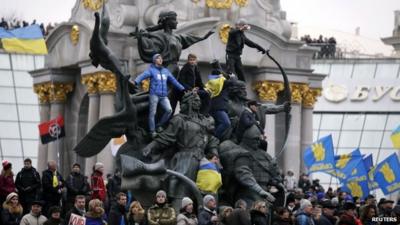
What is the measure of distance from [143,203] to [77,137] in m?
25.7

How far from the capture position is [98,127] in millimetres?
38094

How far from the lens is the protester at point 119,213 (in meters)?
36.2

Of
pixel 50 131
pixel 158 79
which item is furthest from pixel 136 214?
pixel 50 131

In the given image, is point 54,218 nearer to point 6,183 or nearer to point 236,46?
point 6,183

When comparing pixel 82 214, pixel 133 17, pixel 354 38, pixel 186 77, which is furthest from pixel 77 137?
pixel 354 38

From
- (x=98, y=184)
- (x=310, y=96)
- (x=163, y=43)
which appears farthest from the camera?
(x=310, y=96)

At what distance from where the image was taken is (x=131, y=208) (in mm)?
35094

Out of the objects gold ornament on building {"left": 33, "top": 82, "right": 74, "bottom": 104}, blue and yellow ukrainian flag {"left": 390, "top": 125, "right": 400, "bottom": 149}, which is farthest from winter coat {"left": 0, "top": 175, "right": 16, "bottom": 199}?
blue and yellow ukrainian flag {"left": 390, "top": 125, "right": 400, "bottom": 149}

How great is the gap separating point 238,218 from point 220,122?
602 centimetres

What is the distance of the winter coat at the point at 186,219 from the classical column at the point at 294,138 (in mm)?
28297

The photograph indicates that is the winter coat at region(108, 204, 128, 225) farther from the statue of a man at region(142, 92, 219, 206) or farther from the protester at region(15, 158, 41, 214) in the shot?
the protester at region(15, 158, 41, 214)

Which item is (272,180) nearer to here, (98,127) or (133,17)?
(98,127)

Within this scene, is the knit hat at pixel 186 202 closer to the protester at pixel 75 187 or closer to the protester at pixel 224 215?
the protester at pixel 224 215

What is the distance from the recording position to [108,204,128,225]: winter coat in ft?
119
